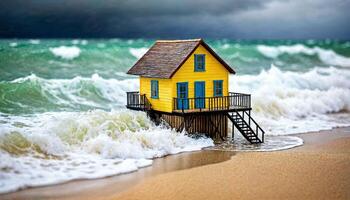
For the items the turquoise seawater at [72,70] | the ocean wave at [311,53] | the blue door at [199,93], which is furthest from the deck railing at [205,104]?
the ocean wave at [311,53]

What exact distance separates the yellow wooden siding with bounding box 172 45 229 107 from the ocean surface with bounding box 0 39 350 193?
2442mm

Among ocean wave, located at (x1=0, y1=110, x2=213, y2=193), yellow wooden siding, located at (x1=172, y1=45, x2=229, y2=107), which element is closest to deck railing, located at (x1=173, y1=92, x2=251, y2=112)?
yellow wooden siding, located at (x1=172, y1=45, x2=229, y2=107)

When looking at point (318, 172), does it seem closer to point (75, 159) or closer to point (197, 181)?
point (197, 181)

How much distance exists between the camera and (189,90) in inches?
1167

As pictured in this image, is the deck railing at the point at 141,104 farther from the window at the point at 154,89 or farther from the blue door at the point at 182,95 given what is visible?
the blue door at the point at 182,95

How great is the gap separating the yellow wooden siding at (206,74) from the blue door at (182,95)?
0.18 meters

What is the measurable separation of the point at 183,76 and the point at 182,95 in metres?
0.91

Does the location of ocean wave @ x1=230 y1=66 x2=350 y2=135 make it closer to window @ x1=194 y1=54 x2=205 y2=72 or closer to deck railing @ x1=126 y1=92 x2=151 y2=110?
window @ x1=194 y1=54 x2=205 y2=72

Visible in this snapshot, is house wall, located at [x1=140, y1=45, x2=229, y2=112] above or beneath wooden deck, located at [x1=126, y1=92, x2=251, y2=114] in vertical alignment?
above

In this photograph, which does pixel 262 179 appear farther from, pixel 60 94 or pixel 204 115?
pixel 60 94

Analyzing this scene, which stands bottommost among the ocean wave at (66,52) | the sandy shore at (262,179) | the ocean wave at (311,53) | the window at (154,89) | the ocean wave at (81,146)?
the sandy shore at (262,179)

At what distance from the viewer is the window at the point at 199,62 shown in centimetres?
2984

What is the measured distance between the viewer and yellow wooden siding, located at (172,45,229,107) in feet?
96.5

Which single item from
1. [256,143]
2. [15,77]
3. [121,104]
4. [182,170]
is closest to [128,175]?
[182,170]
